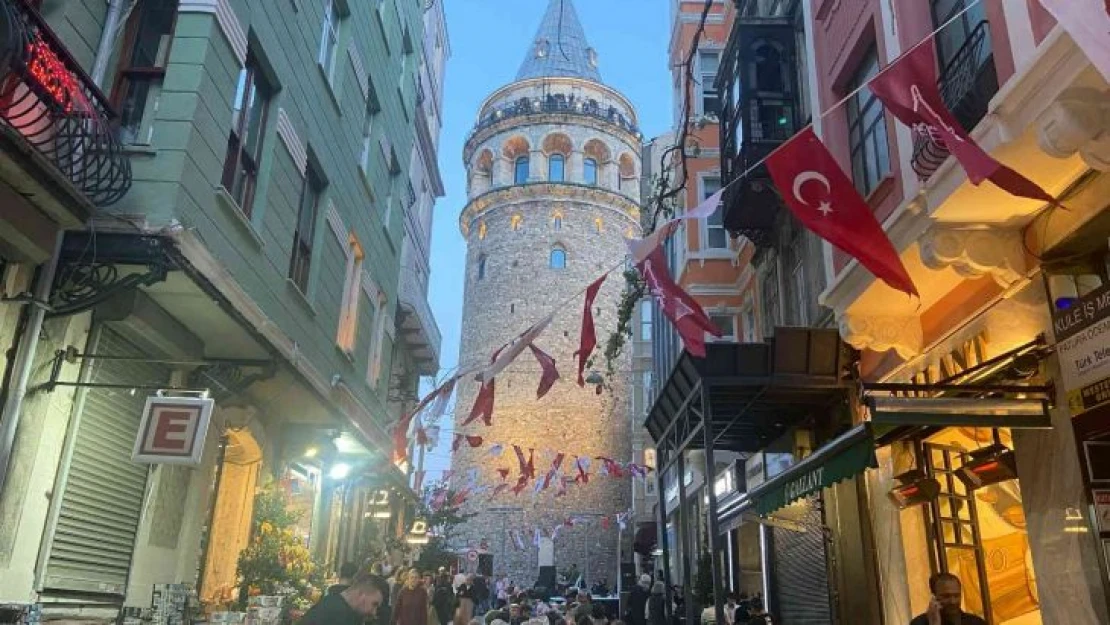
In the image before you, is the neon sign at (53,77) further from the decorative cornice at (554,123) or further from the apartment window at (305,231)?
the decorative cornice at (554,123)

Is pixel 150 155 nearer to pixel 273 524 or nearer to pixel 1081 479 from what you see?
pixel 273 524

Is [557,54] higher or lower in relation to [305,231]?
higher

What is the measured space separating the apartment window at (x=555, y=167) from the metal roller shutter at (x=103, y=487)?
3633 centimetres

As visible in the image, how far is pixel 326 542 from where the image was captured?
14.6 metres

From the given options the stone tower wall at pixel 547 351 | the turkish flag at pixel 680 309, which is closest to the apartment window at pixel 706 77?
the turkish flag at pixel 680 309

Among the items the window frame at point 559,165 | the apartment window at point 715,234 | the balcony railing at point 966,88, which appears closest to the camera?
the balcony railing at point 966,88

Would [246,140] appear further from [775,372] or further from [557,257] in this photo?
[557,257]

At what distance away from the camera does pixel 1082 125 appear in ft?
14.8

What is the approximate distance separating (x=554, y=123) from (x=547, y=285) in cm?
903

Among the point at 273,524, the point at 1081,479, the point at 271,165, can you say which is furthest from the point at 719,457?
the point at 1081,479

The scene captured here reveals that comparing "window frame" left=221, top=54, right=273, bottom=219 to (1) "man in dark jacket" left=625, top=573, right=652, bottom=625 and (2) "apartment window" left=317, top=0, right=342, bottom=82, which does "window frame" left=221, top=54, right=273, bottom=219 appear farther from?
(1) "man in dark jacket" left=625, top=573, right=652, bottom=625

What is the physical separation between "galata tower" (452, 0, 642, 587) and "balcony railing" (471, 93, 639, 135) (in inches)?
2.9

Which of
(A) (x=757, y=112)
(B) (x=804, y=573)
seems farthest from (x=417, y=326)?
(B) (x=804, y=573)

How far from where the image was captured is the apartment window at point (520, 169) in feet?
144
